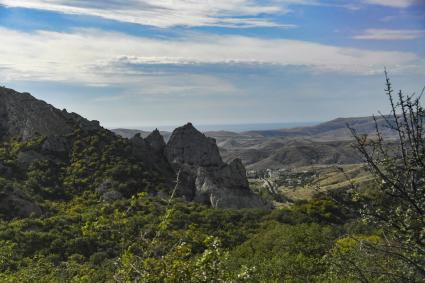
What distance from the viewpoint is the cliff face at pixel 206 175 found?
69.9 metres

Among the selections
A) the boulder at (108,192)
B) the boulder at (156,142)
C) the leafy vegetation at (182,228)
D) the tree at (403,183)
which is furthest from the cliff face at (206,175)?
the tree at (403,183)

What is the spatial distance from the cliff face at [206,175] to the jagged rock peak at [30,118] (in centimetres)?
1647

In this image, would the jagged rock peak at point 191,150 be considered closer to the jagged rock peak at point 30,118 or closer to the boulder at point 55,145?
the jagged rock peak at point 30,118

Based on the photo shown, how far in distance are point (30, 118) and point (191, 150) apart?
2949 cm

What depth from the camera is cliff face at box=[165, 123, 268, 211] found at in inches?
2751

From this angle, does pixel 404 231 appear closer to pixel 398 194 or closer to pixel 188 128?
pixel 398 194

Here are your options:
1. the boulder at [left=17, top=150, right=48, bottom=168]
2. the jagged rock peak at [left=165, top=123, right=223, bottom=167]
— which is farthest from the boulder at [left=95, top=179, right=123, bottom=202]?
the jagged rock peak at [left=165, top=123, right=223, bottom=167]

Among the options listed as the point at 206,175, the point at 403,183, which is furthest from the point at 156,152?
the point at 403,183

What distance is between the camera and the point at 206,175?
2862 inches

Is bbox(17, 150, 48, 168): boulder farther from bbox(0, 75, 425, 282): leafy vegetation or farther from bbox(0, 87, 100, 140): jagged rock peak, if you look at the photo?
bbox(0, 87, 100, 140): jagged rock peak

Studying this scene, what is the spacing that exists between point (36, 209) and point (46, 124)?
3002 centimetres

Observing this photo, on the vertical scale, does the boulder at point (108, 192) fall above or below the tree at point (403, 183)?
below

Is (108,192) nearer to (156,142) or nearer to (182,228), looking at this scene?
(182,228)

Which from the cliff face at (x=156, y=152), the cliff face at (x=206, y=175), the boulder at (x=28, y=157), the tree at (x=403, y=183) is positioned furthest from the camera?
the cliff face at (x=156, y=152)
